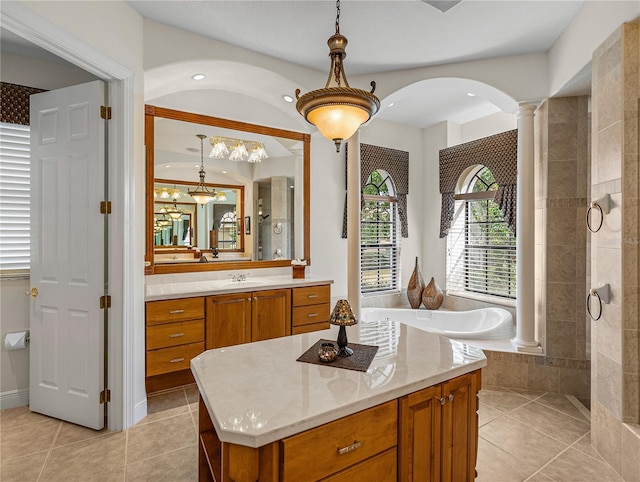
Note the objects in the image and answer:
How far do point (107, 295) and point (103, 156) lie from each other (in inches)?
38.7

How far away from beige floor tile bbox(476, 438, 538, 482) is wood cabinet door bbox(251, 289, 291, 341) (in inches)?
72.5

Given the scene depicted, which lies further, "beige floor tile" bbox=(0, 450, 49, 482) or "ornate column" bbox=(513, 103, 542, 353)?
"ornate column" bbox=(513, 103, 542, 353)

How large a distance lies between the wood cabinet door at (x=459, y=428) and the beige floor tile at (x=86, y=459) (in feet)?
6.29

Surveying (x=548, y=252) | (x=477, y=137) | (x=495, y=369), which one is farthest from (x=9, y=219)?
(x=477, y=137)

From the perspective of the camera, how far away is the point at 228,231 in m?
3.74

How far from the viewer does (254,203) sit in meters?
3.88

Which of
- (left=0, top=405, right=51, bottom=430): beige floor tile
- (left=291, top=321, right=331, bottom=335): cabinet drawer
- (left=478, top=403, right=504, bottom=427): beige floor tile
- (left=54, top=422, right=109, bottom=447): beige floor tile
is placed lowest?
(left=478, top=403, right=504, bottom=427): beige floor tile

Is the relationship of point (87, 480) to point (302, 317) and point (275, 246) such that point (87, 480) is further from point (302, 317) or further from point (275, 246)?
point (275, 246)

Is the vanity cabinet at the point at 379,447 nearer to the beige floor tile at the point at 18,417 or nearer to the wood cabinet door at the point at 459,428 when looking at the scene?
the wood cabinet door at the point at 459,428

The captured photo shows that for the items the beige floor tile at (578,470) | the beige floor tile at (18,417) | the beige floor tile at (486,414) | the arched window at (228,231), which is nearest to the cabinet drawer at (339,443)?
the beige floor tile at (578,470)

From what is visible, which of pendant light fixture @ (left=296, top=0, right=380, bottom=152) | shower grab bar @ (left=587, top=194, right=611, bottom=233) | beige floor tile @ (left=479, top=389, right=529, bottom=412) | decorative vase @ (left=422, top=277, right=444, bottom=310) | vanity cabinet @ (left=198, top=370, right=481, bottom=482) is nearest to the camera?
vanity cabinet @ (left=198, top=370, right=481, bottom=482)

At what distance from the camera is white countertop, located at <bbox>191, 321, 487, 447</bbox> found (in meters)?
1.08

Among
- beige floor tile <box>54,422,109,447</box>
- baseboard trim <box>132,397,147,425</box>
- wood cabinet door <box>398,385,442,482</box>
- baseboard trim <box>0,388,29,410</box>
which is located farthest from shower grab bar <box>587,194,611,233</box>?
baseboard trim <box>0,388,29,410</box>

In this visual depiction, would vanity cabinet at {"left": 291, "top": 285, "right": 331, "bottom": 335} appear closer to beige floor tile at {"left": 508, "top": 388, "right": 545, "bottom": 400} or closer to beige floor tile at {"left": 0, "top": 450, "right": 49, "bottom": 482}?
beige floor tile at {"left": 508, "top": 388, "right": 545, "bottom": 400}
